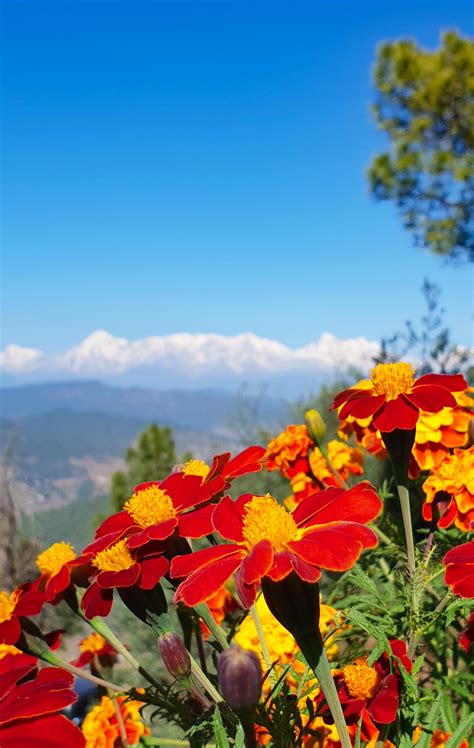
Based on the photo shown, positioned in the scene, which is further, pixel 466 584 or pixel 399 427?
pixel 399 427

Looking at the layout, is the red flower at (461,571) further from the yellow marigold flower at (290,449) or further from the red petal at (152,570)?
the yellow marigold flower at (290,449)

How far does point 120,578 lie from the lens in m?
0.73

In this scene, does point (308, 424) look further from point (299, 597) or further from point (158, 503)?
point (299, 597)

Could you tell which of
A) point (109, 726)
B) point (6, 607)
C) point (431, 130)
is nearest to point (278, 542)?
point (6, 607)

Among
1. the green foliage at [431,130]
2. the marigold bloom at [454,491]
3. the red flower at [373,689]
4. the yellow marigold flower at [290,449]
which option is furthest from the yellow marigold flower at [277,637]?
the green foliage at [431,130]

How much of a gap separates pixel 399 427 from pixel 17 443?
299 inches

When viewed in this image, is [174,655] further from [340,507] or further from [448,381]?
[448,381]

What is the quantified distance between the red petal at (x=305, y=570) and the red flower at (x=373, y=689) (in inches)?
9.9

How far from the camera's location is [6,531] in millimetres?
7953

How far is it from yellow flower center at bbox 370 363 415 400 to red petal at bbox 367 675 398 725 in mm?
380

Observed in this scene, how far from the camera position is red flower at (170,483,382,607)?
1.97 feet

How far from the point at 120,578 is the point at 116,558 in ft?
0.14

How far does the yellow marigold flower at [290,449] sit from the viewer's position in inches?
59.1

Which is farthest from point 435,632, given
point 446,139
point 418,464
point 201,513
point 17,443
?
point 446,139
